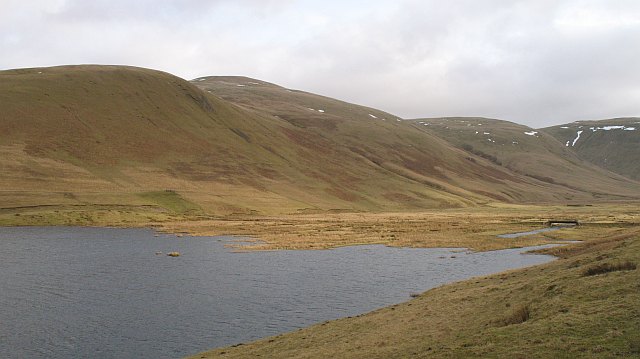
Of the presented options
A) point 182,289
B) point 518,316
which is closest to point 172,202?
point 182,289

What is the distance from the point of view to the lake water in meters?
38.8

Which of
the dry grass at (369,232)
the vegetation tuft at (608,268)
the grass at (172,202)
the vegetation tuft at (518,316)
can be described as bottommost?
the dry grass at (369,232)

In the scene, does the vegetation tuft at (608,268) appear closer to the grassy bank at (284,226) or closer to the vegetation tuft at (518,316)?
the vegetation tuft at (518,316)

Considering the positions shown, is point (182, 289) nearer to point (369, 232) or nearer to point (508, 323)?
point (508, 323)

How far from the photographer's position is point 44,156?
17512 centimetres

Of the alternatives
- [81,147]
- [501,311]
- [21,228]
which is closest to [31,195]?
[21,228]

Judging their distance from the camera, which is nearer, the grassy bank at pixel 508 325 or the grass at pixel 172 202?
the grassy bank at pixel 508 325

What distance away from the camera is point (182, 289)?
183ft

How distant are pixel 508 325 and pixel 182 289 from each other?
3897 centimetres

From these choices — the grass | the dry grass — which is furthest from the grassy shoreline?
the grass

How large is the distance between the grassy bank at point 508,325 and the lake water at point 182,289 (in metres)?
7.05

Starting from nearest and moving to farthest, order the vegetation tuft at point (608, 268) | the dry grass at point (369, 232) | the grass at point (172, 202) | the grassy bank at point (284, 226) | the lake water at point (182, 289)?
the vegetation tuft at point (608, 268) < the lake water at point (182, 289) < the dry grass at point (369, 232) < the grassy bank at point (284, 226) < the grass at point (172, 202)

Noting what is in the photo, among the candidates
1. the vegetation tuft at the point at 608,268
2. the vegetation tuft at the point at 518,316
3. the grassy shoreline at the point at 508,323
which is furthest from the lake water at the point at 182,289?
the vegetation tuft at the point at 608,268

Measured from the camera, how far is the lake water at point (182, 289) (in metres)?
38.8
